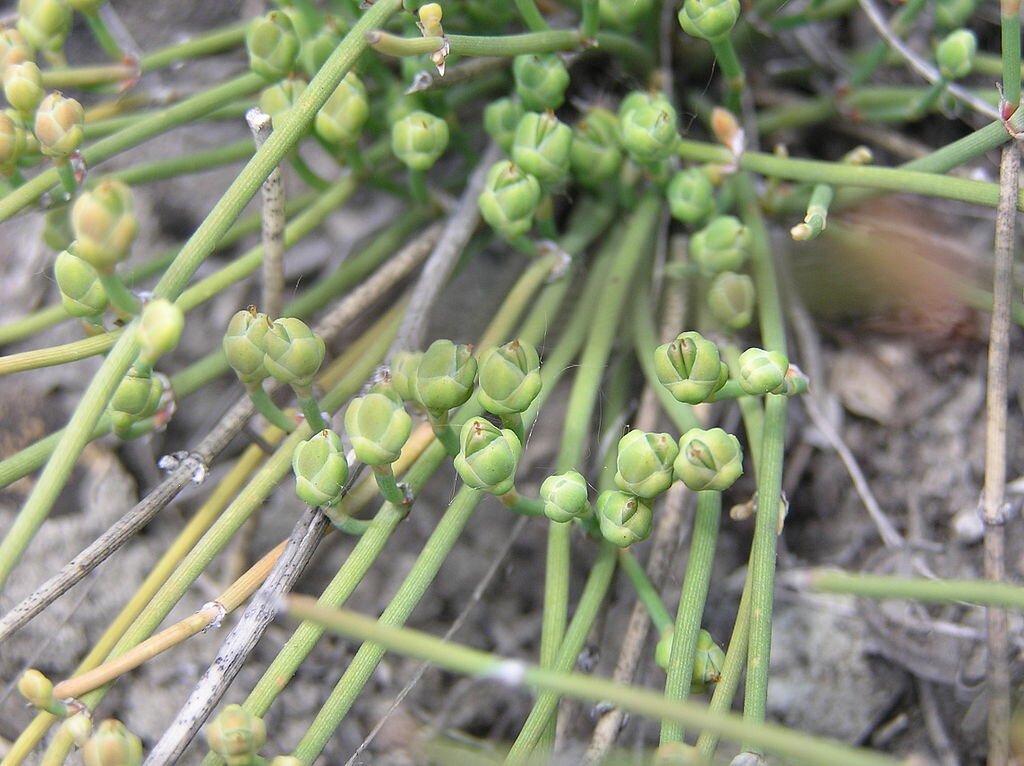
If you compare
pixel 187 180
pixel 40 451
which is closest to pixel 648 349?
pixel 40 451

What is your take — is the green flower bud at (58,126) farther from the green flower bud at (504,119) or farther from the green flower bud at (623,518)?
the green flower bud at (623,518)

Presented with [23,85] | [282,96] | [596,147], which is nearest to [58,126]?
[23,85]

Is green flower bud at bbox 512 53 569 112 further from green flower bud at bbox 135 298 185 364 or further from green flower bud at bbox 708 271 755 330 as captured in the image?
green flower bud at bbox 135 298 185 364

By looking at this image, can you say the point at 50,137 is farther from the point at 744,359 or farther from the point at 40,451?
the point at 744,359

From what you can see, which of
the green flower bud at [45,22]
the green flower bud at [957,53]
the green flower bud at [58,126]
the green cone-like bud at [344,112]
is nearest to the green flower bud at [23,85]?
the green flower bud at [58,126]

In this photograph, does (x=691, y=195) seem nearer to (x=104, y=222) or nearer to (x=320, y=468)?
(x=320, y=468)
